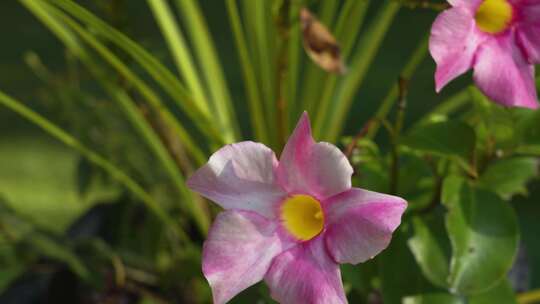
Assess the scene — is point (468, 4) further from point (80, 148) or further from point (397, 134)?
point (80, 148)

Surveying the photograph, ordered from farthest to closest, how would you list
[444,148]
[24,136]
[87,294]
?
[24,136] < [87,294] < [444,148]

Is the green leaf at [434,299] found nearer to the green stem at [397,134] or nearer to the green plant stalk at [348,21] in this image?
the green stem at [397,134]

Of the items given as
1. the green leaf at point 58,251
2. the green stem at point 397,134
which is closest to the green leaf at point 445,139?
the green stem at point 397,134

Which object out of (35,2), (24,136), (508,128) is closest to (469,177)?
(508,128)

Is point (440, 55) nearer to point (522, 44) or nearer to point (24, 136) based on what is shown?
point (522, 44)

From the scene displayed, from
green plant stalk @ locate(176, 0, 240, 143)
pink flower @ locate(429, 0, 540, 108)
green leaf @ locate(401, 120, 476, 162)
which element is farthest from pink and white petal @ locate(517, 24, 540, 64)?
green plant stalk @ locate(176, 0, 240, 143)

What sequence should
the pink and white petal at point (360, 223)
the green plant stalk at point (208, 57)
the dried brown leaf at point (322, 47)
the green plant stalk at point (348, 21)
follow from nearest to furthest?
1. the pink and white petal at point (360, 223)
2. the dried brown leaf at point (322, 47)
3. the green plant stalk at point (348, 21)
4. the green plant stalk at point (208, 57)
